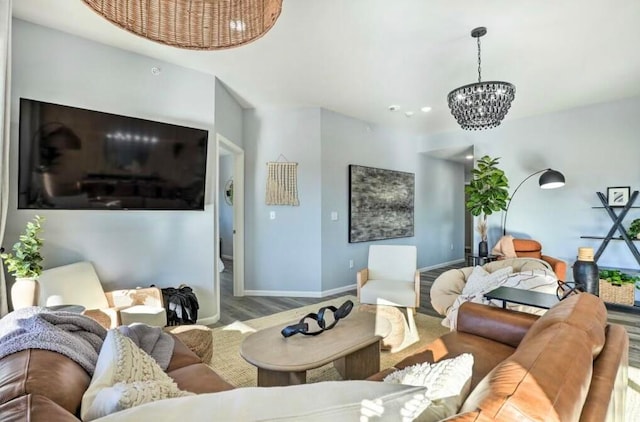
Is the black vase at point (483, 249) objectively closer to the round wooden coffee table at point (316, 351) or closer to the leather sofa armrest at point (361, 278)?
the leather sofa armrest at point (361, 278)

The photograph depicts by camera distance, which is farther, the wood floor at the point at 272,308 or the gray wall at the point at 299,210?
the gray wall at the point at 299,210

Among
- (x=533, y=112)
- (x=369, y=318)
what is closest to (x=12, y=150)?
(x=369, y=318)

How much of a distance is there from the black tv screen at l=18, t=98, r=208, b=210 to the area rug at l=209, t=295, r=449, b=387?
4.39 feet

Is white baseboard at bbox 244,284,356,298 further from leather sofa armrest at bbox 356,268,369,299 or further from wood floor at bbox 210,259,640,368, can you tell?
leather sofa armrest at bbox 356,268,369,299

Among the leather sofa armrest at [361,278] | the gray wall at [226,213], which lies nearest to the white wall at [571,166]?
the leather sofa armrest at [361,278]

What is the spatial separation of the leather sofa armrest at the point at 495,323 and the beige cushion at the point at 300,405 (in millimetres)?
1395

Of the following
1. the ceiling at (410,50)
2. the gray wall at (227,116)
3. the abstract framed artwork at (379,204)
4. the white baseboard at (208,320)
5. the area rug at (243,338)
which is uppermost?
the ceiling at (410,50)

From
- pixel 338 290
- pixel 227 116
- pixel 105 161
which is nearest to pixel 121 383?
pixel 105 161

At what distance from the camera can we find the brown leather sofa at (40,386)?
68cm

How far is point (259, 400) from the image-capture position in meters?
0.71

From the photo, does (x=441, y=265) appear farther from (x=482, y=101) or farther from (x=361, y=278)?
(x=482, y=101)

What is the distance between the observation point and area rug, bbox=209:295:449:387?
2365 millimetres

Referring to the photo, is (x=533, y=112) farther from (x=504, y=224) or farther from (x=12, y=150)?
(x=12, y=150)

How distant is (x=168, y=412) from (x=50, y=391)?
0.49m
